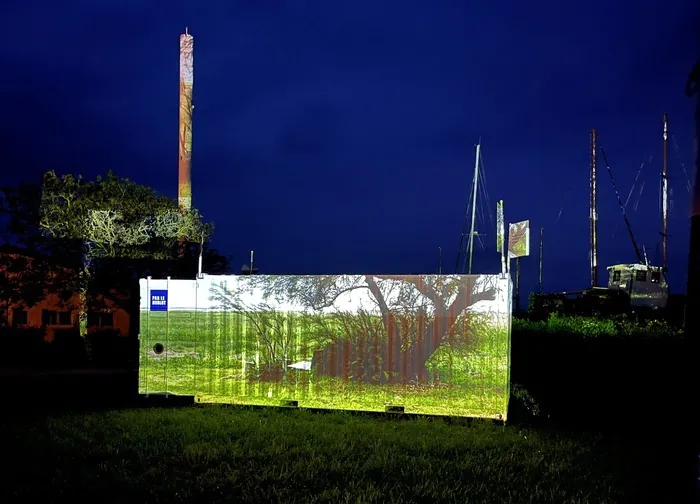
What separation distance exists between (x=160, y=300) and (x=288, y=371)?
236cm

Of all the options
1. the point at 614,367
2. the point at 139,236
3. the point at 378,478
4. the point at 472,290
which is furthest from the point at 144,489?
the point at 139,236

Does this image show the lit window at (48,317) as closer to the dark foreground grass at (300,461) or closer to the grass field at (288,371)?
the grass field at (288,371)

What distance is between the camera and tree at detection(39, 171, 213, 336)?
20.0 meters

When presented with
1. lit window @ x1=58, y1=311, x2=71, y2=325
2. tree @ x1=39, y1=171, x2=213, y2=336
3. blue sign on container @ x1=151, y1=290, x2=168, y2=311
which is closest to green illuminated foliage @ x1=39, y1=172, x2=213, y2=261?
tree @ x1=39, y1=171, x2=213, y2=336

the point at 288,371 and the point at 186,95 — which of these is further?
the point at 186,95

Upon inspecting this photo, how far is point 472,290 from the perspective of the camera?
9133 mm

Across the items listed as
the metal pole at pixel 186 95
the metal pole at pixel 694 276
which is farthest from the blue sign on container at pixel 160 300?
the metal pole at pixel 186 95

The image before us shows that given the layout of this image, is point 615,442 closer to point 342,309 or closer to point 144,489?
point 342,309

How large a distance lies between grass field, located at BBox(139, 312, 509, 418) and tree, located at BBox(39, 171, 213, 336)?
10.6 m

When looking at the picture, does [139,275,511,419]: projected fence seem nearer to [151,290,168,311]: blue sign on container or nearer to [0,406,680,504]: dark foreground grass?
[151,290,168,311]: blue sign on container

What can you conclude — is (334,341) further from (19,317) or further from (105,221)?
(19,317)

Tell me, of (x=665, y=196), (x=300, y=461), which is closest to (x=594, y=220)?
(x=665, y=196)

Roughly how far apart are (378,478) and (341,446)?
117 centimetres

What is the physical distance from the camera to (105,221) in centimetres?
2016
